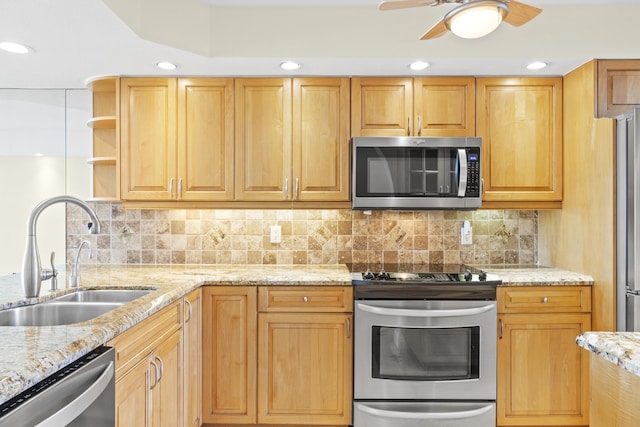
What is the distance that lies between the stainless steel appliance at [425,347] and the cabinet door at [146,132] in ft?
4.82

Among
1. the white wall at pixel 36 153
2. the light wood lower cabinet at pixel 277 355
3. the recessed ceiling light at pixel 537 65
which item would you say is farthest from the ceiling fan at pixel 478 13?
the white wall at pixel 36 153

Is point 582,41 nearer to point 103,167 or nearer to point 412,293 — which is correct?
point 412,293

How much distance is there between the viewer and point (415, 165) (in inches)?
103

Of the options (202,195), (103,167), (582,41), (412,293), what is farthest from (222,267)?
(582,41)

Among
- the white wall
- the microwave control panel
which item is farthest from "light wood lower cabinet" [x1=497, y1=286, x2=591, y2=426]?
the white wall

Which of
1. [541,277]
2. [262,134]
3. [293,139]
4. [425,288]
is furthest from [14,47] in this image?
[541,277]

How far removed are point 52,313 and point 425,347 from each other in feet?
6.15

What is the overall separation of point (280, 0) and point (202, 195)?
1.26 m

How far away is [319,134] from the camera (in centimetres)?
269

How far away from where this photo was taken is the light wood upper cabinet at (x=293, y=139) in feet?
8.82

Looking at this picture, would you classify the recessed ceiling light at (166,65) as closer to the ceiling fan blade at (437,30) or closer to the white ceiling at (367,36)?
the white ceiling at (367,36)

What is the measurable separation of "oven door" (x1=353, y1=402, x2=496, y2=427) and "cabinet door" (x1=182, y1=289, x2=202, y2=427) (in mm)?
883

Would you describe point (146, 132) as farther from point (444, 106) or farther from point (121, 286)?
point (444, 106)

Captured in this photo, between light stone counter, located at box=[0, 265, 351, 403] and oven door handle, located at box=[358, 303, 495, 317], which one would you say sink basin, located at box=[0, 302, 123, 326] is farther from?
oven door handle, located at box=[358, 303, 495, 317]
